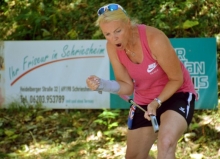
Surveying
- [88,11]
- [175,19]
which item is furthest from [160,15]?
[88,11]

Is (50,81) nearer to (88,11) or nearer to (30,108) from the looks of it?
(30,108)

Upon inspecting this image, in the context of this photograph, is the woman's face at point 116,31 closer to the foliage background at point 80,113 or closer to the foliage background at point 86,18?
the foliage background at point 80,113

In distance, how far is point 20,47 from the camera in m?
7.42

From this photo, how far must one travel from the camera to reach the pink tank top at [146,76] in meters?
3.71

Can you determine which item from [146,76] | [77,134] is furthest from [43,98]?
[146,76]

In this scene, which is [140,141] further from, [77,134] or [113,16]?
[77,134]

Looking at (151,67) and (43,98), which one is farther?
(43,98)

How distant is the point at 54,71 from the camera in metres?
7.29

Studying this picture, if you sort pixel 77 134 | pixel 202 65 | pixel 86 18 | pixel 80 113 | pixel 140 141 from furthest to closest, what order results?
pixel 86 18 → pixel 80 113 → pixel 202 65 → pixel 77 134 → pixel 140 141

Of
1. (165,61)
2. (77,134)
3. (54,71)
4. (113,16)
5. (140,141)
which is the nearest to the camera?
(113,16)

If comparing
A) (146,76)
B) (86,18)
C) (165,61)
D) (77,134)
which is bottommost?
(77,134)

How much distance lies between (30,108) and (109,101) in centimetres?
129

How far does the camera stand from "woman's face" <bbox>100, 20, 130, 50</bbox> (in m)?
3.55

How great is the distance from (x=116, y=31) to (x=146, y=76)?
496 millimetres
